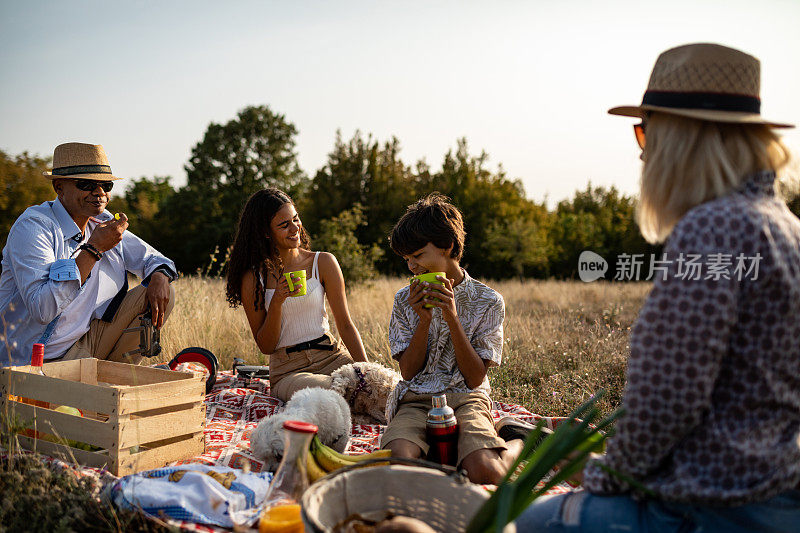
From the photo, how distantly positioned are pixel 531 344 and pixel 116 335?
4.19m

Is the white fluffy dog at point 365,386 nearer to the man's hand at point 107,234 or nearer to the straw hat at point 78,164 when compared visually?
the man's hand at point 107,234

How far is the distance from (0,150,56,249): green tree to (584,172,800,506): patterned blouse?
18.1m

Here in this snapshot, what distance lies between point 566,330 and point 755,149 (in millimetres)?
5870

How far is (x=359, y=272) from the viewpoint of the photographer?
13523 mm

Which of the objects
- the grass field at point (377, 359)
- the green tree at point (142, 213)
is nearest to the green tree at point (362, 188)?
the green tree at point (142, 213)

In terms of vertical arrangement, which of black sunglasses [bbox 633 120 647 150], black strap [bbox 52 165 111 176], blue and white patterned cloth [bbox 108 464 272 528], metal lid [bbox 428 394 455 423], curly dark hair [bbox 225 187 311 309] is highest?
black strap [bbox 52 165 111 176]

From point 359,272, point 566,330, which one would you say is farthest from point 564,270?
point 566,330

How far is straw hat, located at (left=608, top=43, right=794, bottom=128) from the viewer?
1.85m

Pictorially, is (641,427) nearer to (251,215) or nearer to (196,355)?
(251,215)

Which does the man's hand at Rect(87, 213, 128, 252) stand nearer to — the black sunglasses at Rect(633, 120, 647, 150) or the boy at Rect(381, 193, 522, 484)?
the boy at Rect(381, 193, 522, 484)

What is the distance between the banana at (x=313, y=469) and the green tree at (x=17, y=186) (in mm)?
16679

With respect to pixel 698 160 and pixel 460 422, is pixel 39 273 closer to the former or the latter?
pixel 460 422

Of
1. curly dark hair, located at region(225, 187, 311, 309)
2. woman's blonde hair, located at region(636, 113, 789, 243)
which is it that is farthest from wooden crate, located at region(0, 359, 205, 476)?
woman's blonde hair, located at region(636, 113, 789, 243)

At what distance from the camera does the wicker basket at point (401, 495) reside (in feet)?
6.59
